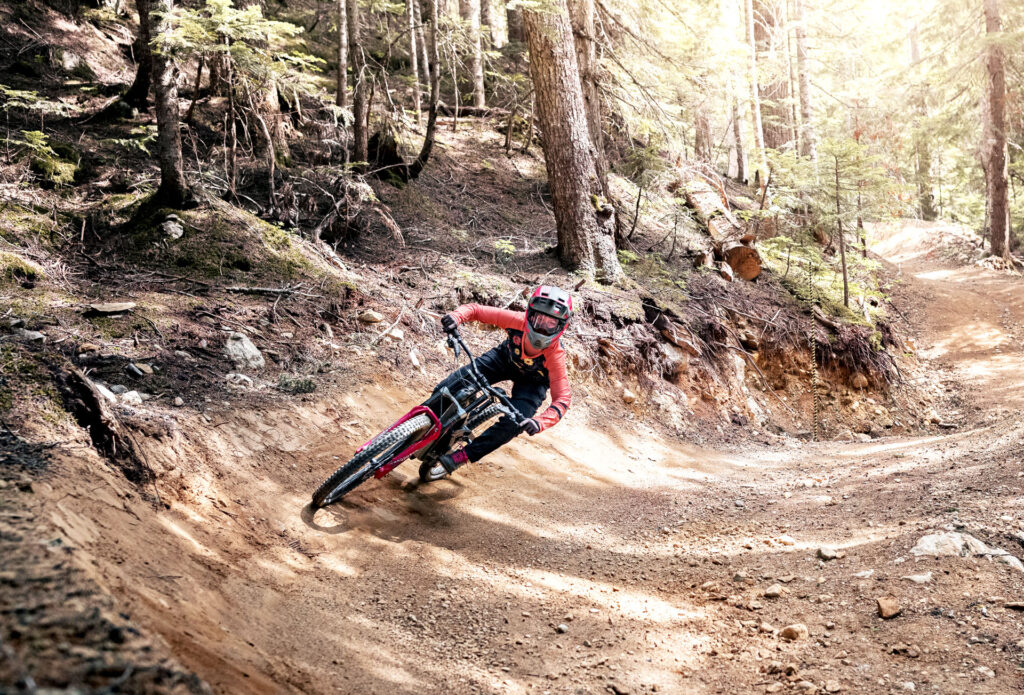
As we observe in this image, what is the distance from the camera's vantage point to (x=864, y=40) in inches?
1256

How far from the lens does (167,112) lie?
26.2ft

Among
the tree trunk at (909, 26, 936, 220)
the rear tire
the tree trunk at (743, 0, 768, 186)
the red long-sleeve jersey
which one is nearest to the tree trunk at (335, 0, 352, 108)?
the red long-sleeve jersey

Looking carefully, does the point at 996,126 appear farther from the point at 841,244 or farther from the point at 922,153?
the point at 841,244

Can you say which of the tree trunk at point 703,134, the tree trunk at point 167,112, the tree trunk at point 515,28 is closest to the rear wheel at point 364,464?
the tree trunk at point 167,112

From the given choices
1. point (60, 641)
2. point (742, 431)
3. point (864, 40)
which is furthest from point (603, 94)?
point (864, 40)

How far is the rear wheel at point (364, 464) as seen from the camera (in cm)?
530

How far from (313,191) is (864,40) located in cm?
3234

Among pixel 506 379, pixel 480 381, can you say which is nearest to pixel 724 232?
pixel 506 379

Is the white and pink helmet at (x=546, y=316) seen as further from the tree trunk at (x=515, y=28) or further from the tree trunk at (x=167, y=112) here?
the tree trunk at (x=515, y=28)

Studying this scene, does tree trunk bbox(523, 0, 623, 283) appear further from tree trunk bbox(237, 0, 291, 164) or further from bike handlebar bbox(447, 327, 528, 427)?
bike handlebar bbox(447, 327, 528, 427)

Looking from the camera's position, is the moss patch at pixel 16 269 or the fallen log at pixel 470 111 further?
the fallen log at pixel 470 111

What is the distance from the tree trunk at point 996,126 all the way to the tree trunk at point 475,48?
16.7 meters

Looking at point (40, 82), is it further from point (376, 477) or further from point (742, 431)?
point (742, 431)

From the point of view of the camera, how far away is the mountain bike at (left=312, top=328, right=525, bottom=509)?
5355 mm
